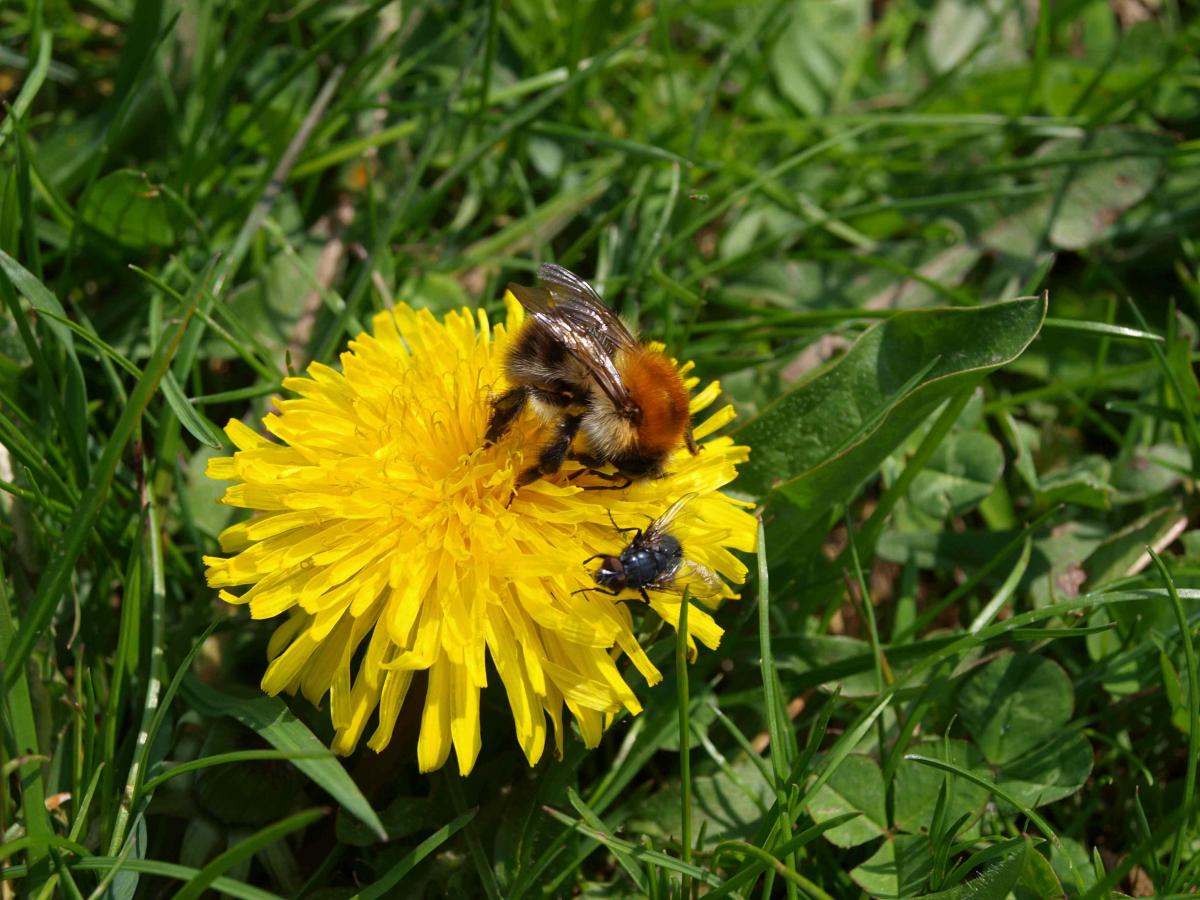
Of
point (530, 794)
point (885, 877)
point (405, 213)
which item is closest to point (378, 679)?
point (530, 794)

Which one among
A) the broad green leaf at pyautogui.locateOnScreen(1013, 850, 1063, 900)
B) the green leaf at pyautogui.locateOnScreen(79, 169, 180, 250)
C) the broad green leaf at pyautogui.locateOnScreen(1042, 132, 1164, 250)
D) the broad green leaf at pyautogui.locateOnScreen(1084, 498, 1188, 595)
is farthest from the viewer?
the broad green leaf at pyautogui.locateOnScreen(1042, 132, 1164, 250)

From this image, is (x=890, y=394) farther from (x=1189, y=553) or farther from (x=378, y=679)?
(x=378, y=679)

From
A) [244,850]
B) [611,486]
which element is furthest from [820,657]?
[244,850]

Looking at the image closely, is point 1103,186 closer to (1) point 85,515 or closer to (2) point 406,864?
(2) point 406,864

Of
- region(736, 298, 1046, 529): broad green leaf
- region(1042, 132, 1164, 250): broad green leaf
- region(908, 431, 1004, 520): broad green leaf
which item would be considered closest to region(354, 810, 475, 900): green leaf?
region(736, 298, 1046, 529): broad green leaf

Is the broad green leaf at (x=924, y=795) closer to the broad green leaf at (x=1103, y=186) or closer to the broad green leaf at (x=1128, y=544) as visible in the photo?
the broad green leaf at (x=1128, y=544)

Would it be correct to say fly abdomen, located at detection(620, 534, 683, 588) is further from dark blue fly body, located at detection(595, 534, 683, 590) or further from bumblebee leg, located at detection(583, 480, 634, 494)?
bumblebee leg, located at detection(583, 480, 634, 494)

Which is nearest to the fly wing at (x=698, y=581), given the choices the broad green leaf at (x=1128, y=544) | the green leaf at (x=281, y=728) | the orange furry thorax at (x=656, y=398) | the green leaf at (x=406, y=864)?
the orange furry thorax at (x=656, y=398)

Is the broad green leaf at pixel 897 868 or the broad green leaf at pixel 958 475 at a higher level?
the broad green leaf at pixel 958 475
